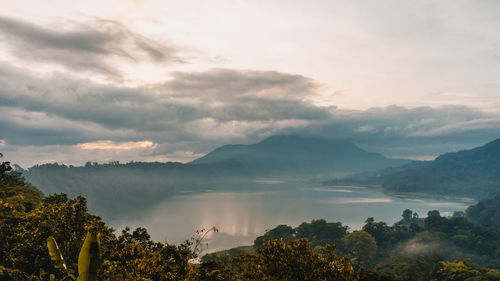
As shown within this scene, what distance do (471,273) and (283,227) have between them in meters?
61.0

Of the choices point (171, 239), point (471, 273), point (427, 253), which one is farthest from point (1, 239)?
point (171, 239)

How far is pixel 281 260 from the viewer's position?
15.6 metres

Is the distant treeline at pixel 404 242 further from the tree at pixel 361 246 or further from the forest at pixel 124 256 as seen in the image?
the forest at pixel 124 256

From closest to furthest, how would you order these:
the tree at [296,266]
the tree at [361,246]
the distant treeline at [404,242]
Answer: the tree at [296,266] < the tree at [361,246] < the distant treeline at [404,242]

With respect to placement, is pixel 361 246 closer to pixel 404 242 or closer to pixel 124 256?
pixel 404 242

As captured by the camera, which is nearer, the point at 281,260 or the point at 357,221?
the point at 281,260

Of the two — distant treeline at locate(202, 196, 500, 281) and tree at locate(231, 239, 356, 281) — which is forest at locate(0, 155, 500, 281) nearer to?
tree at locate(231, 239, 356, 281)

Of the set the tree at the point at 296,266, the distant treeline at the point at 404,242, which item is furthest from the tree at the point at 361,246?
the tree at the point at 296,266

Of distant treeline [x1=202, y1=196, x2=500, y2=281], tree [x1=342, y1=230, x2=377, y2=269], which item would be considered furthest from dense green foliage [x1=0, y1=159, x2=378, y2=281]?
tree [x1=342, y1=230, x2=377, y2=269]

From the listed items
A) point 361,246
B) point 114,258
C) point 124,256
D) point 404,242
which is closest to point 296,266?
point 124,256

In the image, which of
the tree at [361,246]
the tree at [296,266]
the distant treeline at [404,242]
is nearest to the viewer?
the tree at [296,266]

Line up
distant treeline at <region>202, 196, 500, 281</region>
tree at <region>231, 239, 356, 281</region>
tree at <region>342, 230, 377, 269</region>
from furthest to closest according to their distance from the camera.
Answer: distant treeline at <region>202, 196, 500, 281</region> → tree at <region>342, 230, 377, 269</region> → tree at <region>231, 239, 356, 281</region>

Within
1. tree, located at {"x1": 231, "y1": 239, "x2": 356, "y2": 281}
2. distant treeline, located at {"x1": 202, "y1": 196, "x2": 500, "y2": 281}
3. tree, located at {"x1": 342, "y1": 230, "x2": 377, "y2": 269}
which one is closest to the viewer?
tree, located at {"x1": 231, "y1": 239, "x2": 356, "y2": 281}

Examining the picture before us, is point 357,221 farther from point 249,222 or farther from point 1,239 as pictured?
point 1,239
